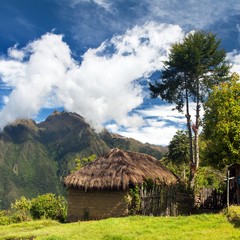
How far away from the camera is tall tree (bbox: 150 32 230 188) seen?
2881cm

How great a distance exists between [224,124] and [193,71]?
9864mm

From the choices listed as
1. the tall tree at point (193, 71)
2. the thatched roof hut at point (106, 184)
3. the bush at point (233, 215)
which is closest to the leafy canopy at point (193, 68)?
the tall tree at point (193, 71)

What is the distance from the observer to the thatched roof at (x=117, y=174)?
2214 cm

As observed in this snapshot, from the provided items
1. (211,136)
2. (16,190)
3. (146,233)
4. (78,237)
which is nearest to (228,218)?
(146,233)

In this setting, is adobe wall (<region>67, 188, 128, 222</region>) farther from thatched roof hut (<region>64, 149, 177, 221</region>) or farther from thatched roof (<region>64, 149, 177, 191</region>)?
thatched roof (<region>64, 149, 177, 191</region>)

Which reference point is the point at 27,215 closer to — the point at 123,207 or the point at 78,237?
the point at 123,207

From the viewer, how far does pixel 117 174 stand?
22719 millimetres

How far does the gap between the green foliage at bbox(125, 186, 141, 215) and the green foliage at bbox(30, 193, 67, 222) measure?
5618 millimetres

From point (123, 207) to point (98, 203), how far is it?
1.84 m

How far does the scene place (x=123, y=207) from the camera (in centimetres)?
2188

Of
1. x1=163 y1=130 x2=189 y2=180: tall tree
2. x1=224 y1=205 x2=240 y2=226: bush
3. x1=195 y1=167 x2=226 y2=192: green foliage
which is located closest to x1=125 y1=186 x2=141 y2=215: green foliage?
x1=195 y1=167 x2=226 y2=192: green foliage

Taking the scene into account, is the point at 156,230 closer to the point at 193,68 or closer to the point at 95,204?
the point at 95,204

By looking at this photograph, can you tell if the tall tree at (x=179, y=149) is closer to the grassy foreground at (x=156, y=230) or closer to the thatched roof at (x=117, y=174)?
the thatched roof at (x=117, y=174)

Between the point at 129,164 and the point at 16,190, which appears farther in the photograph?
the point at 16,190
